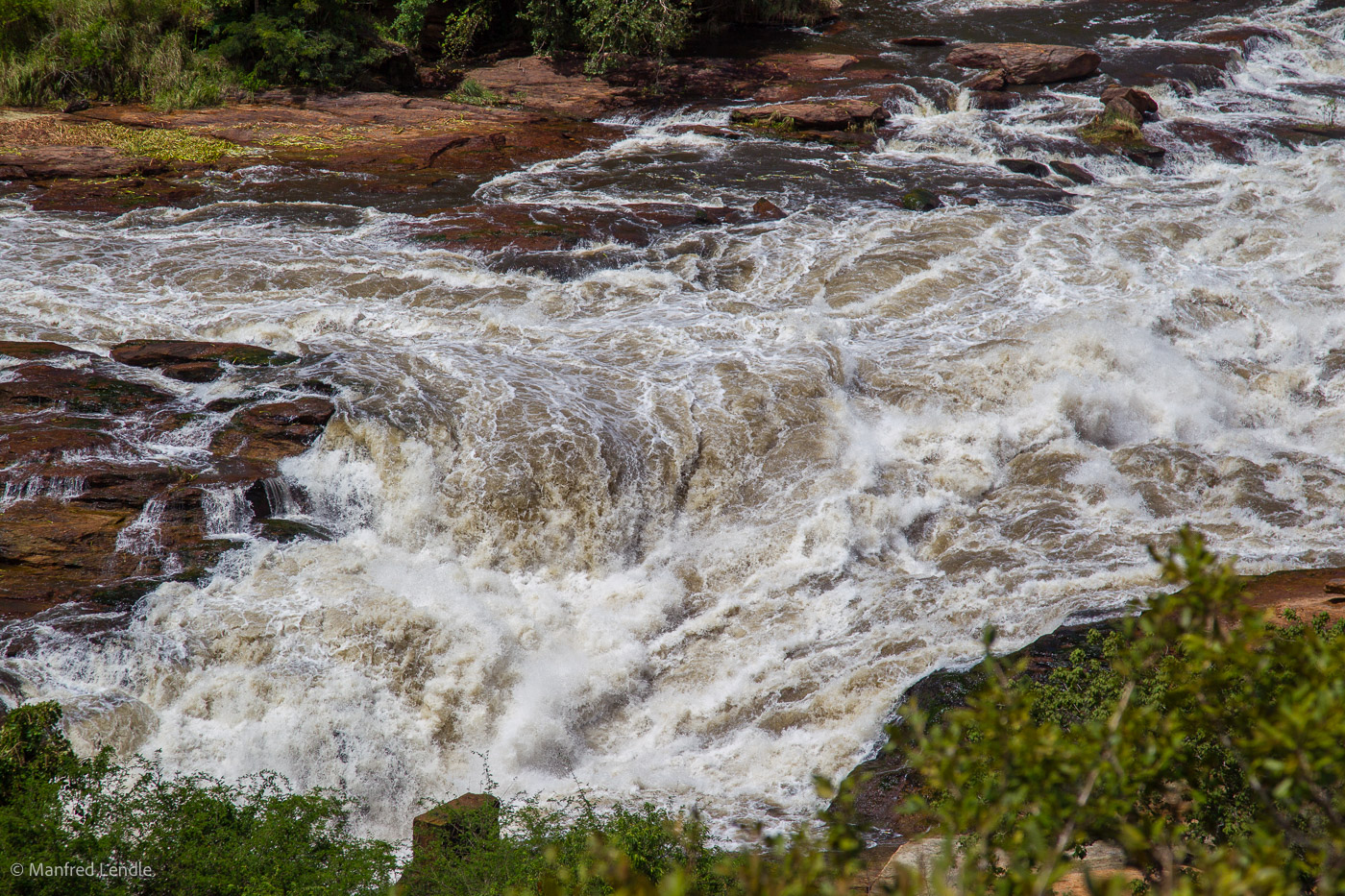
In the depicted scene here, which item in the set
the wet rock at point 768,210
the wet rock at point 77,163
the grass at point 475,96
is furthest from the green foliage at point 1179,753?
the grass at point 475,96

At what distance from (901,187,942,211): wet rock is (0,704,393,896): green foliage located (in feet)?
38.9

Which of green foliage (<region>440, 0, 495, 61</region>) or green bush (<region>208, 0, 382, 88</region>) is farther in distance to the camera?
green foliage (<region>440, 0, 495, 61</region>)

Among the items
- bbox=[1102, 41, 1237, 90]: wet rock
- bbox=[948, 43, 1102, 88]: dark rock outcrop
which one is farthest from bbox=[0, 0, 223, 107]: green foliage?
bbox=[1102, 41, 1237, 90]: wet rock

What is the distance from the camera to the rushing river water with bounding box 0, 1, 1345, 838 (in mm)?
6859

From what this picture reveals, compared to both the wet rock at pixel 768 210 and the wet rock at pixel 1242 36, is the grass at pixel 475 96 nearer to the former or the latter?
the wet rock at pixel 768 210

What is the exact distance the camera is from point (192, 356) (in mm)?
9609

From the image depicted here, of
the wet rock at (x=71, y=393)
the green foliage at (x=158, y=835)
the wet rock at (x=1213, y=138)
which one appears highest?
the wet rock at (x=1213, y=138)

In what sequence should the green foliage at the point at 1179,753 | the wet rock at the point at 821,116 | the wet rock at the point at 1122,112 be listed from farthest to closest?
the wet rock at the point at 821,116 → the wet rock at the point at 1122,112 → the green foliage at the point at 1179,753

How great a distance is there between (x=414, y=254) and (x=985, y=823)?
11699mm

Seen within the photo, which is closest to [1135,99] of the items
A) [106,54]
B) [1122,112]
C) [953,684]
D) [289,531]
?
[1122,112]

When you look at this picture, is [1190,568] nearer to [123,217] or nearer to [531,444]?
[531,444]

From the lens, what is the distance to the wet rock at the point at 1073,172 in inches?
603

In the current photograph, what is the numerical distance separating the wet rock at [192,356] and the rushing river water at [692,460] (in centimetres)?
62

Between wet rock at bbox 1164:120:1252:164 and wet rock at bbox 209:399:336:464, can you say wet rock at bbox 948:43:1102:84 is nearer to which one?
wet rock at bbox 1164:120:1252:164
